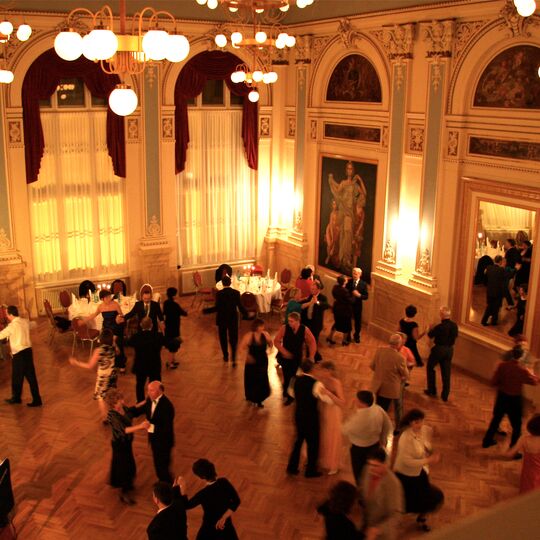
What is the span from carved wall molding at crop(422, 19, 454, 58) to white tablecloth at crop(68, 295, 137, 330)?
591cm

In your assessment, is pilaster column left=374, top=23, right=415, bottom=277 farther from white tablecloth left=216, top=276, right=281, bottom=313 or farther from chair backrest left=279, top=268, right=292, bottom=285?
chair backrest left=279, top=268, right=292, bottom=285

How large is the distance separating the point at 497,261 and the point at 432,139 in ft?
6.77

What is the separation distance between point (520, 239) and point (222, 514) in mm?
5791

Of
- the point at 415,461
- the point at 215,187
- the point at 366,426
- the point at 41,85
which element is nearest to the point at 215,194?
A: the point at 215,187

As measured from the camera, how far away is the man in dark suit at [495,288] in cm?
908

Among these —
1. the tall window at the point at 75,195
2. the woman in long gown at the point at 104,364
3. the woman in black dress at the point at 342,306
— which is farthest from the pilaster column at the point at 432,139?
the tall window at the point at 75,195

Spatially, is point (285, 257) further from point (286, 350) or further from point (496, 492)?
point (496, 492)

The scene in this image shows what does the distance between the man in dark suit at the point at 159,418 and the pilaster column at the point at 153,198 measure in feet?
22.0

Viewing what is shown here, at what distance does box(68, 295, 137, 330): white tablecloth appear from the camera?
10203 millimetres

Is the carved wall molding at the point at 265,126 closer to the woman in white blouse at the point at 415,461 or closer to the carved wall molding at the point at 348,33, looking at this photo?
the carved wall molding at the point at 348,33

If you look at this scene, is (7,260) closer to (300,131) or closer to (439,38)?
(300,131)

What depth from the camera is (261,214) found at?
1388 cm

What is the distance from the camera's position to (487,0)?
28.5ft

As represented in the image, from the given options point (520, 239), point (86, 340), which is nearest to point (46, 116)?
point (86, 340)
